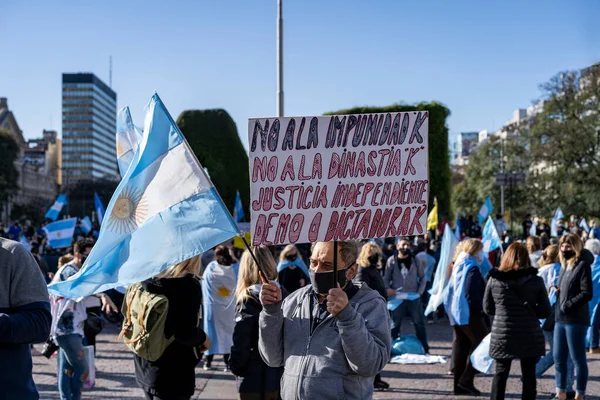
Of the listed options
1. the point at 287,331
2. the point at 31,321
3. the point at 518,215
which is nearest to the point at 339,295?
the point at 287,331

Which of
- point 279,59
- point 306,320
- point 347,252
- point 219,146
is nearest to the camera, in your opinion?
point 306,320

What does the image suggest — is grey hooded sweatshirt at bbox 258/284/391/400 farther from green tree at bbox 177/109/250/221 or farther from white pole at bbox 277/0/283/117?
green tree at bbox 177/109/250/221

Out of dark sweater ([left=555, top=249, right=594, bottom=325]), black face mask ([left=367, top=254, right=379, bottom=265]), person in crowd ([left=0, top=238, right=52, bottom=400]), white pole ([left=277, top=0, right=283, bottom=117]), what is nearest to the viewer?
person in crowd ([left=0, top=238, right=52, bottom=400])

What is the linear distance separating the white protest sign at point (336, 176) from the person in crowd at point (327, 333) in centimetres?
17

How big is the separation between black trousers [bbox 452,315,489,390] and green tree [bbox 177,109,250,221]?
104ft

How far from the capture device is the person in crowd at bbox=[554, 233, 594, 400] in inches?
290

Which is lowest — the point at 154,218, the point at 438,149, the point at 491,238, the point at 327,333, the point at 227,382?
the point at 227,382

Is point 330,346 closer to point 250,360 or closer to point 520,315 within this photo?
point 250,360

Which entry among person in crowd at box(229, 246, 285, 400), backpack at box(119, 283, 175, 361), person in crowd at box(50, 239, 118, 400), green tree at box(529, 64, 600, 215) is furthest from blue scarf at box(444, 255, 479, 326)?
green tree at box(529, 64, 600, 215)

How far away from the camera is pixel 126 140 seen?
5.45 meters

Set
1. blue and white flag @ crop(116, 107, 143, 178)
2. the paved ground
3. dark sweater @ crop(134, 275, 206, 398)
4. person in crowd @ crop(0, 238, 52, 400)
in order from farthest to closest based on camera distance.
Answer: the paved ground < blue and white flag @ crop(116, 107, 143, 178) < dark sweater @ crop(134, 275, 206, 398) < person in crowd @ crop(0, 238, 52, 400)

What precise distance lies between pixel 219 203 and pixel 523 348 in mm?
3449

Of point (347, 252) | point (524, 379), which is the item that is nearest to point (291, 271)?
point (524, 379)

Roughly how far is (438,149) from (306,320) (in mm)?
35012
